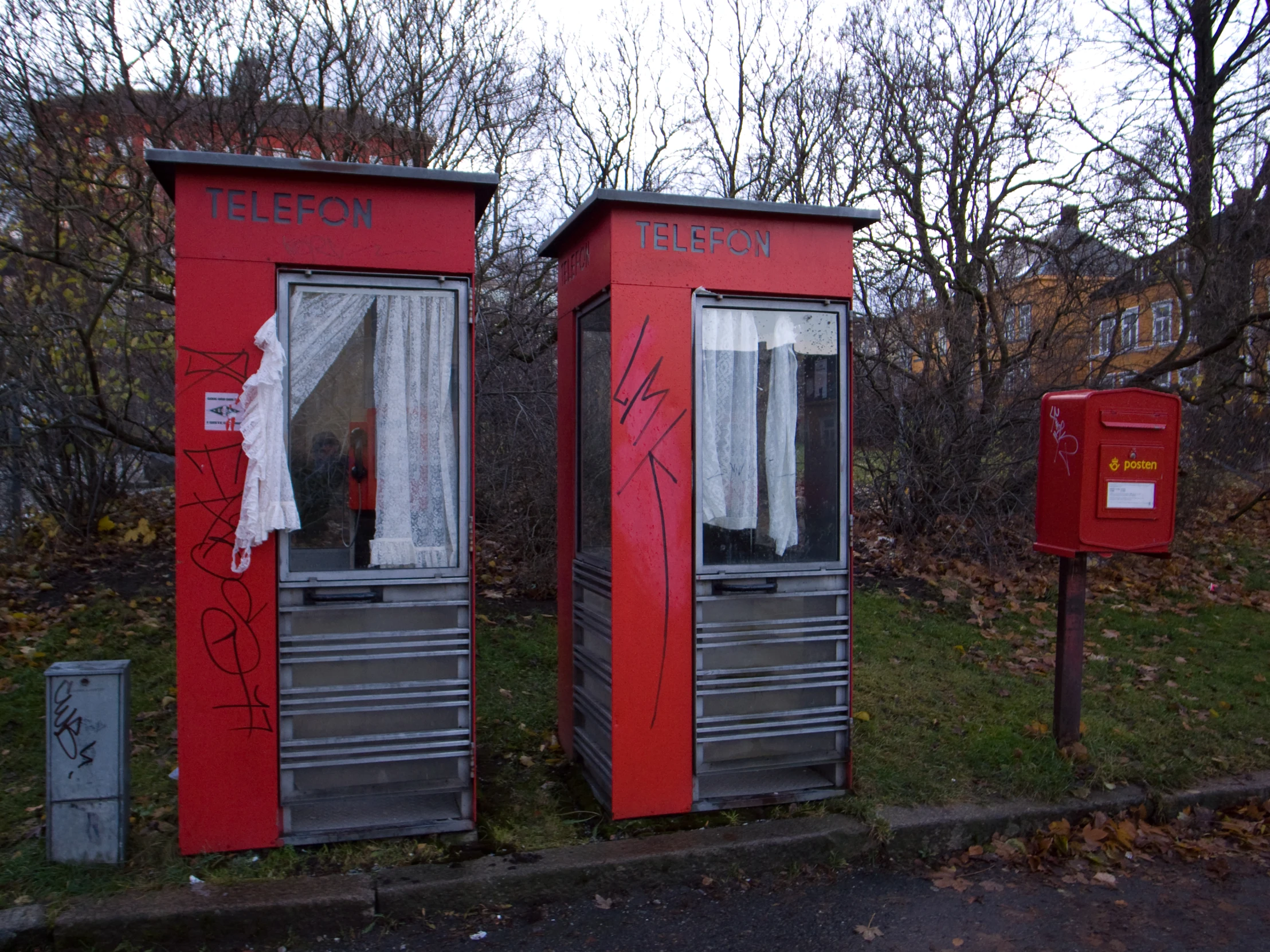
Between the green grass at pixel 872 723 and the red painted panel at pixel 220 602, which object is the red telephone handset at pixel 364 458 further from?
the green grass at pixel 872 723

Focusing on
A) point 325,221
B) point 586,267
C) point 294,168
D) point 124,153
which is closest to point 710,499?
point 586,267

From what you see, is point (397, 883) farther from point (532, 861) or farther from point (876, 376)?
point (876, 376)

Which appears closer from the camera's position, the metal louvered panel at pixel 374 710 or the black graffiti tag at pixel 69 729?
the black graffiti tag at pixel 69 729

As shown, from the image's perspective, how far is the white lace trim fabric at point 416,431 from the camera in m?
4.15

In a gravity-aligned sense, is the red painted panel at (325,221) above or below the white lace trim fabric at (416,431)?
above

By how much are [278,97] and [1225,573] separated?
1009 cm

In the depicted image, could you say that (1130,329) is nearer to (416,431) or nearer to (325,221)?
(416,431)

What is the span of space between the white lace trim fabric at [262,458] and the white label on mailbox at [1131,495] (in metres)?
3.77

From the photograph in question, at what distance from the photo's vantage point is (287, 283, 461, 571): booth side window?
4.10m

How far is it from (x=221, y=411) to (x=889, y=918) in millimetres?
3258

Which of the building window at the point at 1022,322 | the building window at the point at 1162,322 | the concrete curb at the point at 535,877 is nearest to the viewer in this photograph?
the concrete curb at the point at 535,877

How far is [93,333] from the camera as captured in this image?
297 inches

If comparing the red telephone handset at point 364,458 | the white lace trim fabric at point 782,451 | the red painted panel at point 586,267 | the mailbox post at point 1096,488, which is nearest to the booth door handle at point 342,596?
the red telephone handset at point 364,458

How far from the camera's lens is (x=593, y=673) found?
15.1ft
